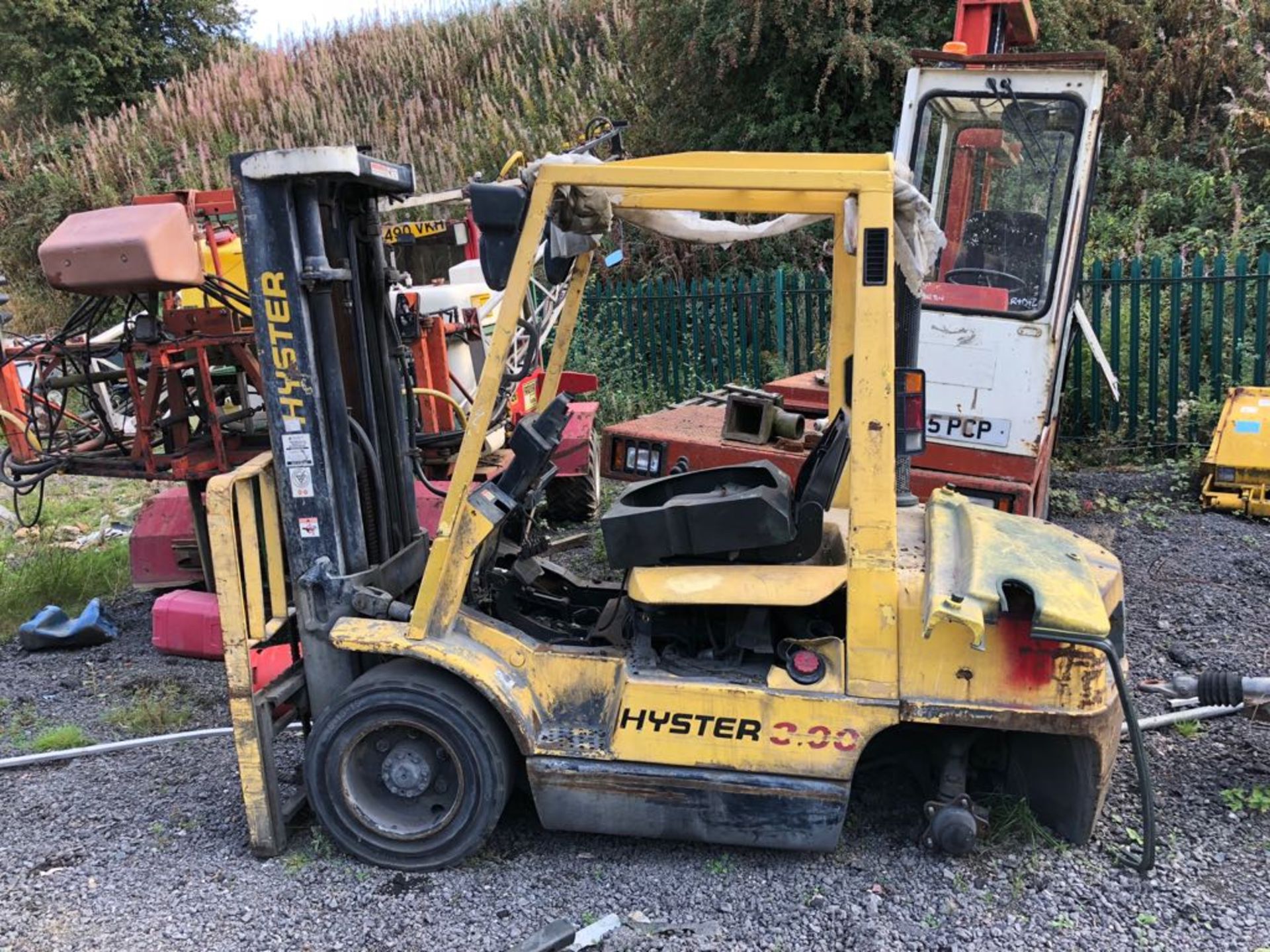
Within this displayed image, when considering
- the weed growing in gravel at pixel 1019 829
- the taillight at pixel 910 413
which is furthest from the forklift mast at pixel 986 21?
the weed growing in gravel at pixel 1019 829

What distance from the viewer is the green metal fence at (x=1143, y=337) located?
26.2 ft

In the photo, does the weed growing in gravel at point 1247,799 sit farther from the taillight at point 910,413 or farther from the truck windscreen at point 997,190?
the truck windscreen at point 997,190

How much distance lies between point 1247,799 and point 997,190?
11.2ft

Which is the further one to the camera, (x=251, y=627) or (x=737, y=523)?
(x=251, y=627)

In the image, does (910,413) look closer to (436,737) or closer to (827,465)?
(827,465)

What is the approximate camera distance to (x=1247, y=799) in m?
3.61

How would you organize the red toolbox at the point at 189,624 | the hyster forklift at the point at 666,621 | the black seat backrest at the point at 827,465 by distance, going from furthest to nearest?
the red toolbox at the point at 189,624 < the black seat backrest at the point at 827,465 < the hyster forklift at the point at 666,621

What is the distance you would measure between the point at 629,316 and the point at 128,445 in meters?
6.68

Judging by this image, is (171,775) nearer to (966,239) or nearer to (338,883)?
(338,883)

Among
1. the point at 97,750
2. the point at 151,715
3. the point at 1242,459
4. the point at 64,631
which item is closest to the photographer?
the point at 97,750

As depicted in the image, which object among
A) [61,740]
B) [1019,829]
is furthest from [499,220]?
[61,740]

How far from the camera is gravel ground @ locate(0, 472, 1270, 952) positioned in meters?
3.04

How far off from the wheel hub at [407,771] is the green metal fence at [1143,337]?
6962mm

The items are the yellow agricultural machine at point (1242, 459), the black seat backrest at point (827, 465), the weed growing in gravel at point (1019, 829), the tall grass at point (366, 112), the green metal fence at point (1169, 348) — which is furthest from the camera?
the tall grass at point (366, 112)
